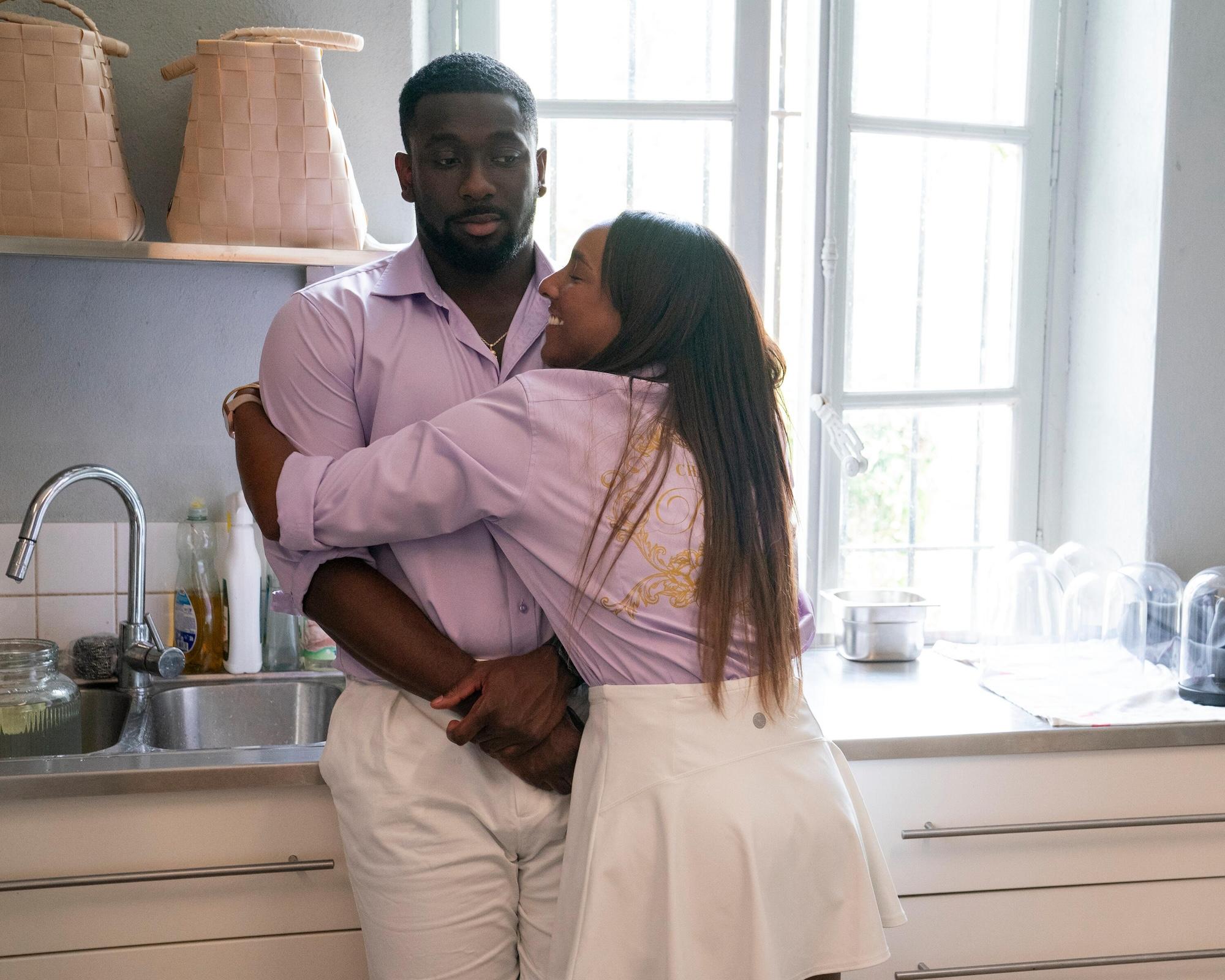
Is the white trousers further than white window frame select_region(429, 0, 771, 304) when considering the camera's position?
No

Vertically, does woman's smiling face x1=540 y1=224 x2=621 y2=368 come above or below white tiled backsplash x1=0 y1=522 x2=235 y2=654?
above

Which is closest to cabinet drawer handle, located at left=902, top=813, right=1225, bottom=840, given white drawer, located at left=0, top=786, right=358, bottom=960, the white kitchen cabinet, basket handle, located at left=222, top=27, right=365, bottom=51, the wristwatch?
the white kitchen cabinet

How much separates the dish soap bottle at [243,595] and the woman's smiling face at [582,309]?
85 cm

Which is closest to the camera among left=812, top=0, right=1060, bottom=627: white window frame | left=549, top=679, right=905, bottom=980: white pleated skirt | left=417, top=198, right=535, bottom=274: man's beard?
left=549, top=679, right=905, bottom=980: white pleated skirt

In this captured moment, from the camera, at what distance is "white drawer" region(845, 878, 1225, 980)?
1594 millimetres

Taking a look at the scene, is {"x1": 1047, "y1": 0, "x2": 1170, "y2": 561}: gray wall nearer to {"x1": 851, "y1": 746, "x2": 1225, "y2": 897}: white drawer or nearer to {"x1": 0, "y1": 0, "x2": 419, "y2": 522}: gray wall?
{"x1": 851, "y1": 746, "x2": 1225, "y2": 897}: white drawer

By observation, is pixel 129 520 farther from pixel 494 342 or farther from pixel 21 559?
pixel 494 342

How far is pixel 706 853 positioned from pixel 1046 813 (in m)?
0.76

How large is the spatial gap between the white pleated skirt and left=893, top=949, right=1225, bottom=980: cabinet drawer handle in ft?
1.73

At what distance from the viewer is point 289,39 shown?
5.48 ft

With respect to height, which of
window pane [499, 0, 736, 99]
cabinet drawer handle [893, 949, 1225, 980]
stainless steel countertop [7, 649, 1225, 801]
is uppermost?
window pane [499, 0, 736, 99]

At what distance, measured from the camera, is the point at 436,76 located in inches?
51.4

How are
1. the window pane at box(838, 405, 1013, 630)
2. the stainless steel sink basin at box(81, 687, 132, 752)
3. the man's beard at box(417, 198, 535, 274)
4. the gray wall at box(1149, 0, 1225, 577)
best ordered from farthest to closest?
the window pane at box(838, 405, 1013, 630)
the gray wall at box(1149, 0, 1225, 577)
the stainless steel sink basin at box(81, 687, 132, 752)
the man's beard at box(417, 198, 535, 274)

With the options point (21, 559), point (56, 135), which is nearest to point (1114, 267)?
point (56, 135)
